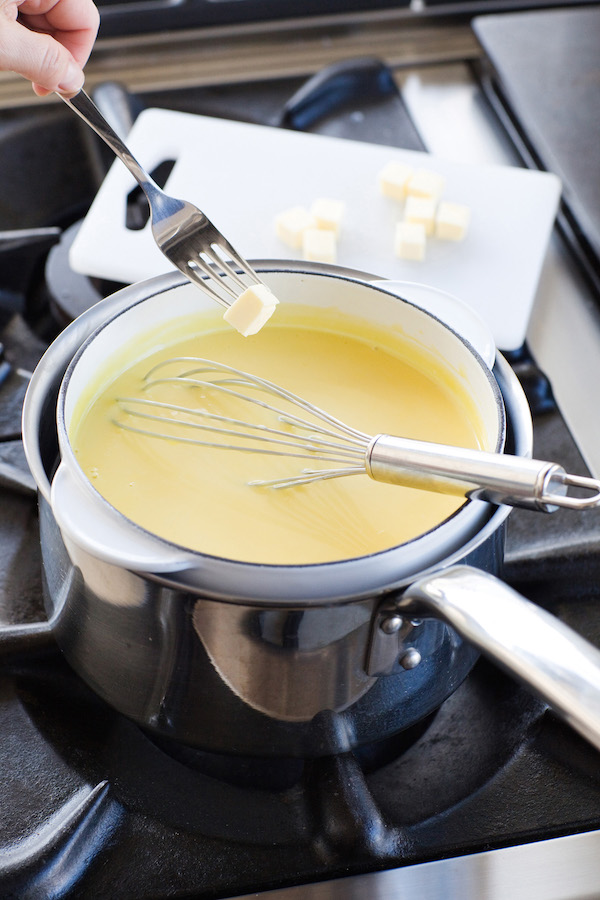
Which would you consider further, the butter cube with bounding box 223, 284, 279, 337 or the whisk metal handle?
the butter cube with bounding box 223, 284, 279, 337

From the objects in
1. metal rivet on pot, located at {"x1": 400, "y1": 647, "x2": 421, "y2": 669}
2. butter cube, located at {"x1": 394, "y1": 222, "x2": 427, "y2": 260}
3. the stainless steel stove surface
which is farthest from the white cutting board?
metal rivet on pot, located at {"x1": 400, "y1": 647, "x2": 421, "y2": 669}

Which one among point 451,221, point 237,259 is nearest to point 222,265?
point 237,259

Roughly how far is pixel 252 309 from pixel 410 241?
13.0 inches

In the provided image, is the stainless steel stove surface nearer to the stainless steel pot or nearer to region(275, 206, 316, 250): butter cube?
the stainless steel pot

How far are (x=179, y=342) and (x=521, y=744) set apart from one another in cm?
36

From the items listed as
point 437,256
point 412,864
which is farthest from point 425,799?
point 437,256

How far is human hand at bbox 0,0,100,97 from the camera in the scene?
58cm

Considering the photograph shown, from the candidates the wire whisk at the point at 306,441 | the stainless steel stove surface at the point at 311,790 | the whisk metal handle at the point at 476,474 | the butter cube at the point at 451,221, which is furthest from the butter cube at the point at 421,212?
the whisk metal handle at the point at 476,474

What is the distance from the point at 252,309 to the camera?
0.57 m

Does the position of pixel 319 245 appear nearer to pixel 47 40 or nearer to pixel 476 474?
pixel 47 40

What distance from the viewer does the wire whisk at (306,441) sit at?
0.43 m

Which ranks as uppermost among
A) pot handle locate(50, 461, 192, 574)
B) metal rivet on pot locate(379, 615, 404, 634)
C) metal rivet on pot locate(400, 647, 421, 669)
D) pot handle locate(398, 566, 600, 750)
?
pot handle locate(50, 461, 192, 574)

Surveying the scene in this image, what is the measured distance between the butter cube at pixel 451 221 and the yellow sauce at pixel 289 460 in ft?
0.87

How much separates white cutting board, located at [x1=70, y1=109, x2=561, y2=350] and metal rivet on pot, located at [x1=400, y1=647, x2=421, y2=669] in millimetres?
401
